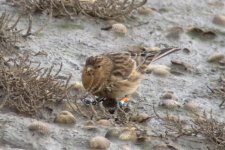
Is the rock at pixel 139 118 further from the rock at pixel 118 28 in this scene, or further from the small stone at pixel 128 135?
the rock at pixel 118 28

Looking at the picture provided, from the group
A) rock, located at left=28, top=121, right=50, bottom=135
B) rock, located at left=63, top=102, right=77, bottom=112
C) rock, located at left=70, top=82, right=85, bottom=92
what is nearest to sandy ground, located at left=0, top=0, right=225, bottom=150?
rock, located at left=28, top=121, right=50, bottom=135

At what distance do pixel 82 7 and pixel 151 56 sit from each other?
1.24 m

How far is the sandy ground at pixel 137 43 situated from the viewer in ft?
23.0

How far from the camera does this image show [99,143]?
6941 mm

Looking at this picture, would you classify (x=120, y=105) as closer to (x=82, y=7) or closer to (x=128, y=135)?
(x=128, y=135)

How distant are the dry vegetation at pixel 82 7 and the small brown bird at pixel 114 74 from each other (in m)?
1.11

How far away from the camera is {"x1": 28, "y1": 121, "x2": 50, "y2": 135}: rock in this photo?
272 inches

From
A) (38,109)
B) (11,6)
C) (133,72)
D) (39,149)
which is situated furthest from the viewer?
(11,6)

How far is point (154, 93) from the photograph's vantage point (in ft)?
27.8

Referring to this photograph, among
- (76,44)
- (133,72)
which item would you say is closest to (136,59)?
(133,72)

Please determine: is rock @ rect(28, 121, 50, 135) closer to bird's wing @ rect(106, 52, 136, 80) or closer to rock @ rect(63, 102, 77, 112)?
rock @ rect(63, 102, 77, 112)

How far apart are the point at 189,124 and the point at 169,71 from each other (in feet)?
4.51

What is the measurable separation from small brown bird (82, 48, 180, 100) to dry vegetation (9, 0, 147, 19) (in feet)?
3.66

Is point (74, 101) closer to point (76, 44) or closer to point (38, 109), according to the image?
point (38, 109)
